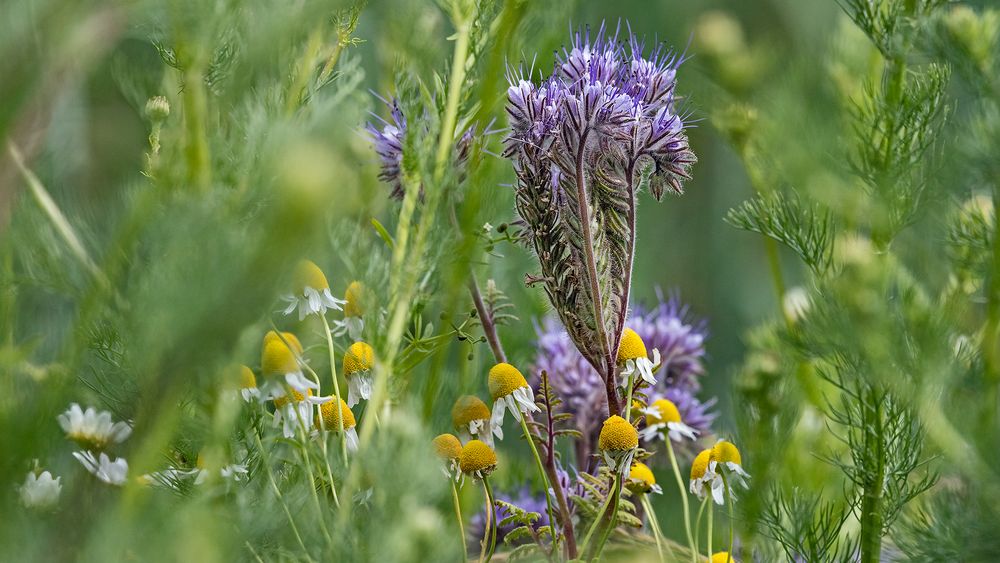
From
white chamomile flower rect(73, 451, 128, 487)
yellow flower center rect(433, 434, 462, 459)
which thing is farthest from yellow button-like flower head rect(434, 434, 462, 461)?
white chamomile flower rect(73, 451, 128, 487)

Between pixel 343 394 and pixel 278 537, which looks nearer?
pixel 278 537

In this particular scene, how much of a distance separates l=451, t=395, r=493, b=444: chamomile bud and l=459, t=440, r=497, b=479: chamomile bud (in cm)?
2

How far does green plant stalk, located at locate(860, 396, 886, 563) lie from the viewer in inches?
14.4

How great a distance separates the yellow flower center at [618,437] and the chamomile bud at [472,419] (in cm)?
5

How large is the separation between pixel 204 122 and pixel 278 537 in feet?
0.41

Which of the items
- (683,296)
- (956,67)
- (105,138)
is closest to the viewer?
(956,67)

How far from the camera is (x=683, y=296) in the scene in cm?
114

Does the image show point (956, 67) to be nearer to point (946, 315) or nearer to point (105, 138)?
point (946, 315)

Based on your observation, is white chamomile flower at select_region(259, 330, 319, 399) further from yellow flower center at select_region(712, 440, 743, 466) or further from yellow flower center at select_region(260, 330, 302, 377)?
yellow flower center at select_region(712, 440, 743, 466)

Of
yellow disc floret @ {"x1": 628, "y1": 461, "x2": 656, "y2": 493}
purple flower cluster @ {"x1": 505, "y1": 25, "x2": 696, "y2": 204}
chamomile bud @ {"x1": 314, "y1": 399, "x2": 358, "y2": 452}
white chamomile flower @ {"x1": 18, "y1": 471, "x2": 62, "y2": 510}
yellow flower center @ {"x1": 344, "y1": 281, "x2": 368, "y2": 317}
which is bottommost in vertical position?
white chamomile flower @ {"x1": 18, "y1": 471, "x2": 62, "y2": 510}

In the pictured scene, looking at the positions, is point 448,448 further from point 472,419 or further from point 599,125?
point 599,125

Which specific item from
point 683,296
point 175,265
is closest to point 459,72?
point 175,265

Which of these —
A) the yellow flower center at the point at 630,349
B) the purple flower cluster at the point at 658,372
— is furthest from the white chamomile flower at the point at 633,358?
the purple flower cluster at the point at 658,372

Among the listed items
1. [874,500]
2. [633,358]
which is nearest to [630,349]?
[633,358]
